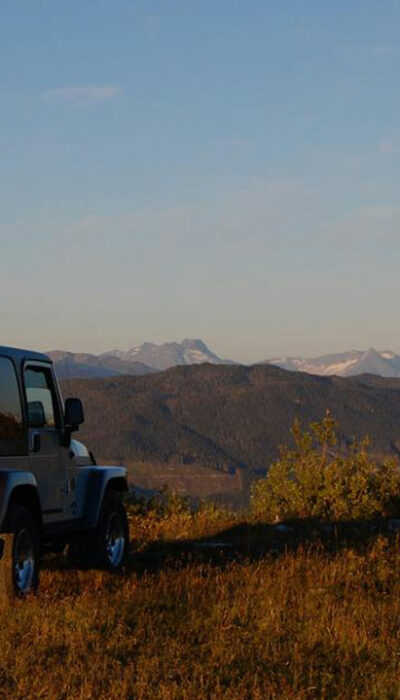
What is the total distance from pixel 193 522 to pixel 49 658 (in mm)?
8532

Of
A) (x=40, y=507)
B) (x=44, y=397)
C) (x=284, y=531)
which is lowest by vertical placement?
(x=284, y=531)

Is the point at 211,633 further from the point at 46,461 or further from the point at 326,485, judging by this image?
the point at 326,485

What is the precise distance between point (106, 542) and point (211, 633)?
10.4 ft

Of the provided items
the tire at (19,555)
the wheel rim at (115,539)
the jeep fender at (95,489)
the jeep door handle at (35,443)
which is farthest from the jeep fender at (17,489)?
the wheel rim at (115,539)

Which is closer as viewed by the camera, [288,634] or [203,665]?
[203,665]

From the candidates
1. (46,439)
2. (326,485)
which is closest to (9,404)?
(46,439)

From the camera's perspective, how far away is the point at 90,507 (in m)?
11.2

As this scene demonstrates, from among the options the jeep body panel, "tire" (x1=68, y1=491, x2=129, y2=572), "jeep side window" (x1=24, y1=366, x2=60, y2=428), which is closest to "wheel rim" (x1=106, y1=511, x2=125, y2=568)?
"tire" (x1=68, y1=491, x2=129, y2=572)

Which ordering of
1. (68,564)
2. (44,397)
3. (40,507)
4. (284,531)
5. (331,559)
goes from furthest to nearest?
(284,531)
(331,559)
(68,564)
(44,397)
(40,507)

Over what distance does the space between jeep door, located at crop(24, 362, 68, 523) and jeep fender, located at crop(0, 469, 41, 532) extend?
0.93ft

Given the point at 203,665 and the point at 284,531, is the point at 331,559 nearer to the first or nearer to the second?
the point at 284,531

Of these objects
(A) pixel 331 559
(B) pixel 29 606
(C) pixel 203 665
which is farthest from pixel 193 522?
(C) pixel 203 665

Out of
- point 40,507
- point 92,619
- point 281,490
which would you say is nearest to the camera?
point 92,619

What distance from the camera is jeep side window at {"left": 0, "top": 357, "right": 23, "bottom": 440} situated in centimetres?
930
